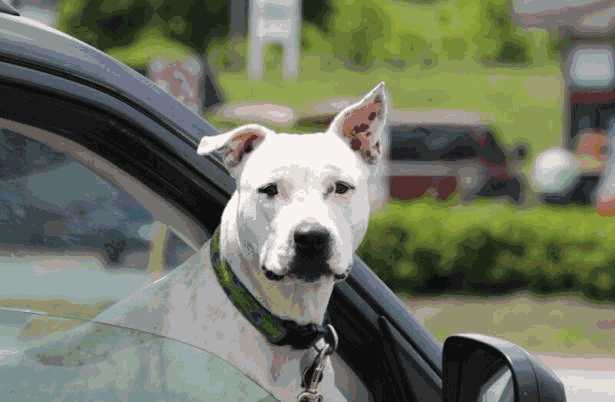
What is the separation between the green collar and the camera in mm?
2205

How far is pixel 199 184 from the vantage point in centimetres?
215

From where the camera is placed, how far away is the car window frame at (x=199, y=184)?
1967mm

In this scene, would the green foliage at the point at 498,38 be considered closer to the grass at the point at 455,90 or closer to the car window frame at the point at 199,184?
the grass at the point at 455,90

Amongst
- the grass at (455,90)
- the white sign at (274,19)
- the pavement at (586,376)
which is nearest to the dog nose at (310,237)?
the pavement at (586,376)

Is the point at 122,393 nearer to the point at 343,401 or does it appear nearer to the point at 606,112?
the point at 343,401

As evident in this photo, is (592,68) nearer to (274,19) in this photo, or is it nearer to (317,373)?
(274,19)

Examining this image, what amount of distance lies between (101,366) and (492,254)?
1339 centimetres

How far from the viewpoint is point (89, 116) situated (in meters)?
1.99

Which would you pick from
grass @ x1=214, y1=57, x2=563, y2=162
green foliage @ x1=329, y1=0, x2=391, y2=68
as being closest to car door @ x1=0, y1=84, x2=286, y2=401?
grass @ x1=214, y1=57, x2=563, y2=162

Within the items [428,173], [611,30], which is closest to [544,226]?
[428,173]

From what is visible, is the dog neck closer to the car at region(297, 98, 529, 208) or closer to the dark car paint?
the dark car paint

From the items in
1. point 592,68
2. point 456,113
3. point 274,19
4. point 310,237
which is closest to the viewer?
point 310,237

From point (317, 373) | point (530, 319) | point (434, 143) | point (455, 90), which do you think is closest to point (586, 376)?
point (530, 319)

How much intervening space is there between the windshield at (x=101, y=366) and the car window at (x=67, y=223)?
0.72ft
